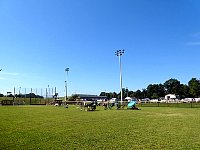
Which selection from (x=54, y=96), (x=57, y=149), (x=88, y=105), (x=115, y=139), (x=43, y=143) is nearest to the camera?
(x=57, y=149)

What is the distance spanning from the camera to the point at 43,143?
985 cm

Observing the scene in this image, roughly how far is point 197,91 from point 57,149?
5590 inches

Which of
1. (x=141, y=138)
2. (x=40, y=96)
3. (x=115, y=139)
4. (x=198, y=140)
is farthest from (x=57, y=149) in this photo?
(x=40, y=96)

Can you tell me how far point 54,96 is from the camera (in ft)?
331

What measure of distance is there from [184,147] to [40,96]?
101 meters

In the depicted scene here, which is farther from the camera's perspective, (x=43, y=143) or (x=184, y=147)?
(x=43, y=143)

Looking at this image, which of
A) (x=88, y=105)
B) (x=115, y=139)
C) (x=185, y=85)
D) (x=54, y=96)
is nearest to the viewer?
(x=115, y=139)

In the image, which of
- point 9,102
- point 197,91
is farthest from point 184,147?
point 197,91

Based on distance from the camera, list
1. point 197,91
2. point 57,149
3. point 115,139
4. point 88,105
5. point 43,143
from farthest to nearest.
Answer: point 197,91 < point 88,105 < point 115,139 < point 43,143 < point 57,149

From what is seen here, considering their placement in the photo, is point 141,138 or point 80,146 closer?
Result: point 80,146

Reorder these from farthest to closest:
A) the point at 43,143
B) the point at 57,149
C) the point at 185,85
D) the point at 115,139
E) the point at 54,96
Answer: the point at 185,85
the point at 54,96
the point at 115,139
the point at 43,143
the point at 57,149

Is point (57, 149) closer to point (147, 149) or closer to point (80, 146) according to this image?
point (80, 146)

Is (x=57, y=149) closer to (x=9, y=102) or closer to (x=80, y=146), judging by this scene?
(x=80, y=146)

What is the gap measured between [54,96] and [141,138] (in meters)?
91.7
